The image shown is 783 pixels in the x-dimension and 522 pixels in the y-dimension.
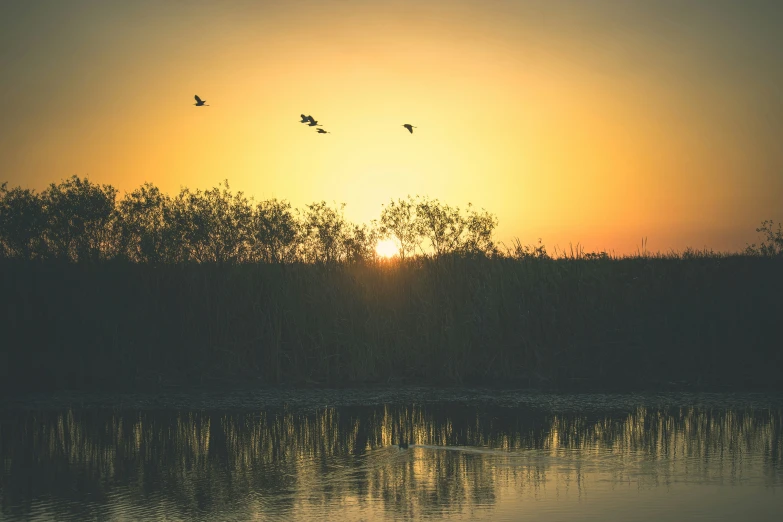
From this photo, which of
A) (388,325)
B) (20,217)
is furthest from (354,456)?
(20,217)

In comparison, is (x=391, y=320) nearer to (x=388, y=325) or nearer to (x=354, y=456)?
(x=388, y=325)

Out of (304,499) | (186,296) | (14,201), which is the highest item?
(14,201)

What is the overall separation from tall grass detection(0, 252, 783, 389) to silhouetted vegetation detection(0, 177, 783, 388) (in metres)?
0.02

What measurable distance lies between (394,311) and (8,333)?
6.09 meters

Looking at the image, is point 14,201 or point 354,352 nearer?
point 354,352

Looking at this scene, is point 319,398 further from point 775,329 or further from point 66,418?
point 775,329

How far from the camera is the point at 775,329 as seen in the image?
1184 cm

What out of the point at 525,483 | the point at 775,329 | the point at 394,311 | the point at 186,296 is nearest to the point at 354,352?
the point at 394,311

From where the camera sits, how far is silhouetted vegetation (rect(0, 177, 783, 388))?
11367mm

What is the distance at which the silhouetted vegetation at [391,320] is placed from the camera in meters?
11.4

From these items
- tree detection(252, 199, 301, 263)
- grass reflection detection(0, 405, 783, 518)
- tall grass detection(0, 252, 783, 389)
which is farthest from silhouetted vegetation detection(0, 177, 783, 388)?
tree detection(252, 199, 301, 263)

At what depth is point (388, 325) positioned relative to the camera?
12.0 metres

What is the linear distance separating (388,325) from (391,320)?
0.36ft

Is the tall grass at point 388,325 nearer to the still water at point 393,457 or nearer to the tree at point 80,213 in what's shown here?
the still water at point 393,457
